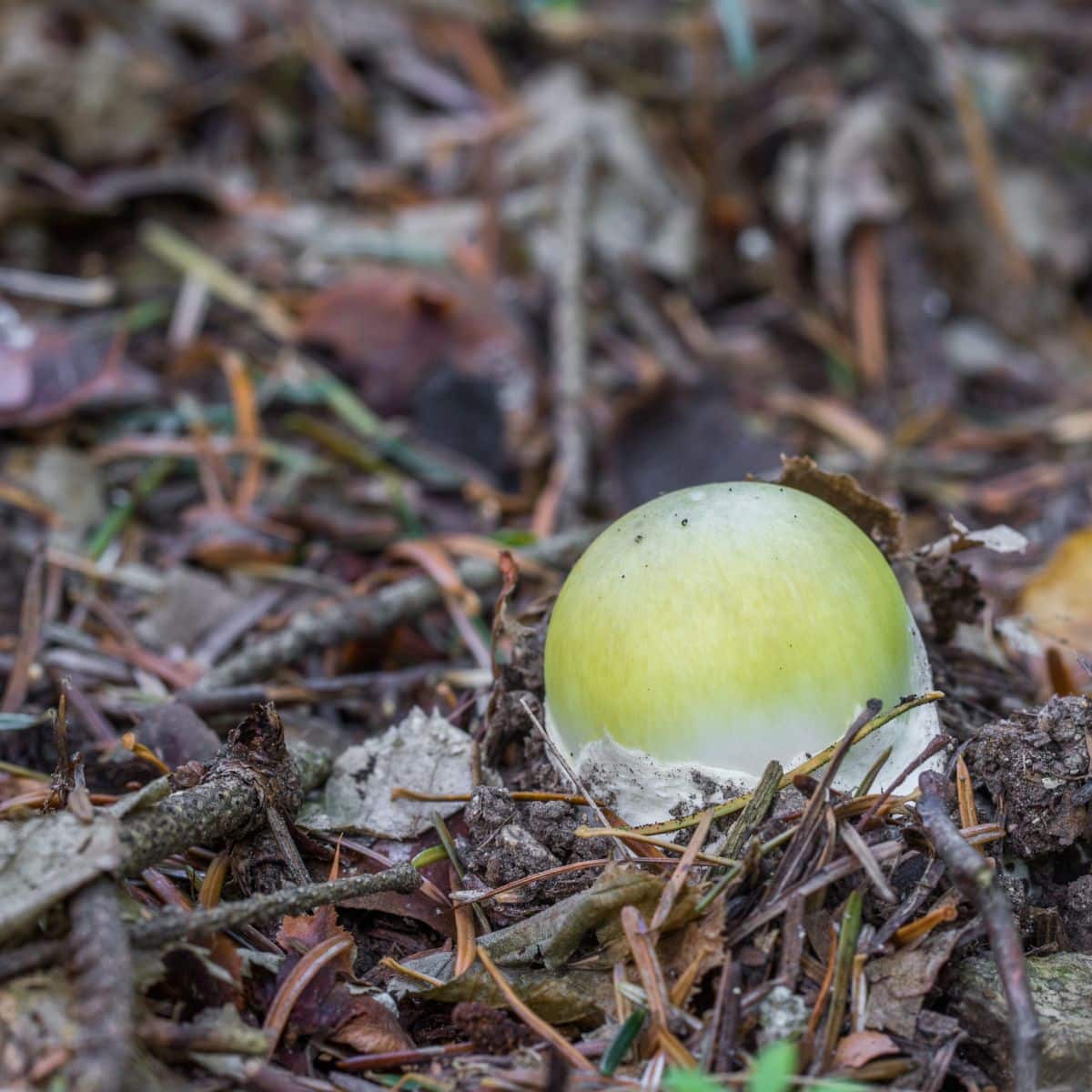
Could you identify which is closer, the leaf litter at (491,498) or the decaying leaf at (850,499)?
the leaf litter at (491,498)

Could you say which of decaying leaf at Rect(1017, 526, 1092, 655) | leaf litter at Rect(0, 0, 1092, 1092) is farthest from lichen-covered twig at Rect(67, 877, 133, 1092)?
decaying leaf at Rect(1017, 526, 1092, 655)

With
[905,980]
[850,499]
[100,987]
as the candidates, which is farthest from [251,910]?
[850,499]

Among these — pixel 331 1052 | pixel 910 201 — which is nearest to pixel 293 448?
pixel 331 1052

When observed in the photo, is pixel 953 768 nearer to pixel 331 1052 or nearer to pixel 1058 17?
pixel 331 1052

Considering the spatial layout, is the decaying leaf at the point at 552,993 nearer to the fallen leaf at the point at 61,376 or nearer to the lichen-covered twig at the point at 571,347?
the lichen-covered twig at the point at 571,347

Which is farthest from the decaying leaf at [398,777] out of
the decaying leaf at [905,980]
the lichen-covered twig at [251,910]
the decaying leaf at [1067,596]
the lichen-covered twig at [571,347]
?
the decaying leaf at [1067,596]

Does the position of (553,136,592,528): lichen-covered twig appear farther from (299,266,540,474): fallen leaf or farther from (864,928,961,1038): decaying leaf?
(864,928,961,1038): decaying leaf

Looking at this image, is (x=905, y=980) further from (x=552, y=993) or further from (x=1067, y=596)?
(x=1067, y=596)
